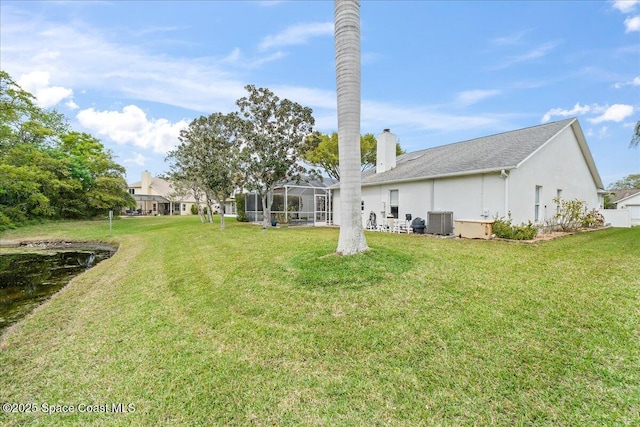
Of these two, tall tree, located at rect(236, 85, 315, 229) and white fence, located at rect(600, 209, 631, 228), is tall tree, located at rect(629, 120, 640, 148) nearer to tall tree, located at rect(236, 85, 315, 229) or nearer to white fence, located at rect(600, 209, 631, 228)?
white fence, located at rect(600, 209, 631, 228)

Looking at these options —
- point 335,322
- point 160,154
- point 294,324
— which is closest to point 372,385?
point 335,322

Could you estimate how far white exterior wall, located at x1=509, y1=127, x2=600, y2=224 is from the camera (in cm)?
1080

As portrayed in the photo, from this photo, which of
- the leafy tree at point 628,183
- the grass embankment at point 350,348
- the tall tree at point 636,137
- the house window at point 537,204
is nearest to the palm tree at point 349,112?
the grass embankment at point 350,348

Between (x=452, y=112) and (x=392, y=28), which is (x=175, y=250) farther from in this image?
(x=452, y=112)

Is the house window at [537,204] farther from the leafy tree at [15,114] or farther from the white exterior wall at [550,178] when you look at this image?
the leafy tree at [15,114]

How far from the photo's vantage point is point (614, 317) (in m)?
3.58

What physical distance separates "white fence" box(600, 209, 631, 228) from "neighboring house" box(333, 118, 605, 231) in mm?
1454

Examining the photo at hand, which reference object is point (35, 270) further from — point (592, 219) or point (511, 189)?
point (592, 219)

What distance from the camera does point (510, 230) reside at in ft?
32.6

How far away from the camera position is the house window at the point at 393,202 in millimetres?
14672

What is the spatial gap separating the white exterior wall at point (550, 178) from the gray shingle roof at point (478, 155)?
1.45 ft

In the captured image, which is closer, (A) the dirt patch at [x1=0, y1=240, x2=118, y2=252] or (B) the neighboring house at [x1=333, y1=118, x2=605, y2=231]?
(B) the neighboring house at [x1=333, y1=118, x2=605, y2=231]

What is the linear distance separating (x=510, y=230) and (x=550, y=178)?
183 inches

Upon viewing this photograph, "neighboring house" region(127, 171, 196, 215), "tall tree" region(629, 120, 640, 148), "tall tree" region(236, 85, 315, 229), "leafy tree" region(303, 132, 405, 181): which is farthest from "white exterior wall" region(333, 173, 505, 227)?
"neighboring house" region(127, 171, 196, 215)
